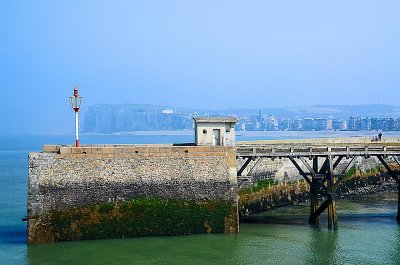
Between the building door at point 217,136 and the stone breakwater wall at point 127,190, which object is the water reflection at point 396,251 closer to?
the stone breakwater wall at point 127,190

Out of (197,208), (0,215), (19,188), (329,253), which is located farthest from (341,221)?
(19,188)

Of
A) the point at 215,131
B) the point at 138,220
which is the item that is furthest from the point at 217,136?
the point at 138,220

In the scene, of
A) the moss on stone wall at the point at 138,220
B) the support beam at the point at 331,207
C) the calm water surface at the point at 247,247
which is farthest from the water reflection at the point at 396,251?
the moss on stone wall at the point at 138,220

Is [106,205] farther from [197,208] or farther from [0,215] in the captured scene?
[0,215]

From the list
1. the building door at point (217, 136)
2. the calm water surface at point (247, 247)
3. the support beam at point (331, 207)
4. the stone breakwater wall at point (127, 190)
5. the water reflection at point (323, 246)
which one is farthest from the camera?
the building door at point (217, 136)

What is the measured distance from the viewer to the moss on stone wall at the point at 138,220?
1062 inches

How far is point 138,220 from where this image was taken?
27.5 metres

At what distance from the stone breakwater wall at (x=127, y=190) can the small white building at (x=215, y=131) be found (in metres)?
2.23

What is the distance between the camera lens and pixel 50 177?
88.8 feet

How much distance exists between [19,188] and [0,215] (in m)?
17.3

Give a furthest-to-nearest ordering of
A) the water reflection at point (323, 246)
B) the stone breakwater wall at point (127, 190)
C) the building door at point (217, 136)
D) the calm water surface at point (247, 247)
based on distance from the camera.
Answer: the building door at point (217, 136) → the stone breakwater wall at point (127, 190) → the water reflection at point (323, 246) → the calm water surface at point (247, 247)

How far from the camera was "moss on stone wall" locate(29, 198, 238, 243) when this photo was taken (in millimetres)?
26984

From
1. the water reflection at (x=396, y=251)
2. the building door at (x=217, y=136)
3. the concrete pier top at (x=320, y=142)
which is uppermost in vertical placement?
the building door at (x=217, y=136)

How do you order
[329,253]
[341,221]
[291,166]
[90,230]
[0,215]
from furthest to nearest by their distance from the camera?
[291,166]
[0,215]
[341,221]
[90,230]
[329,253]
